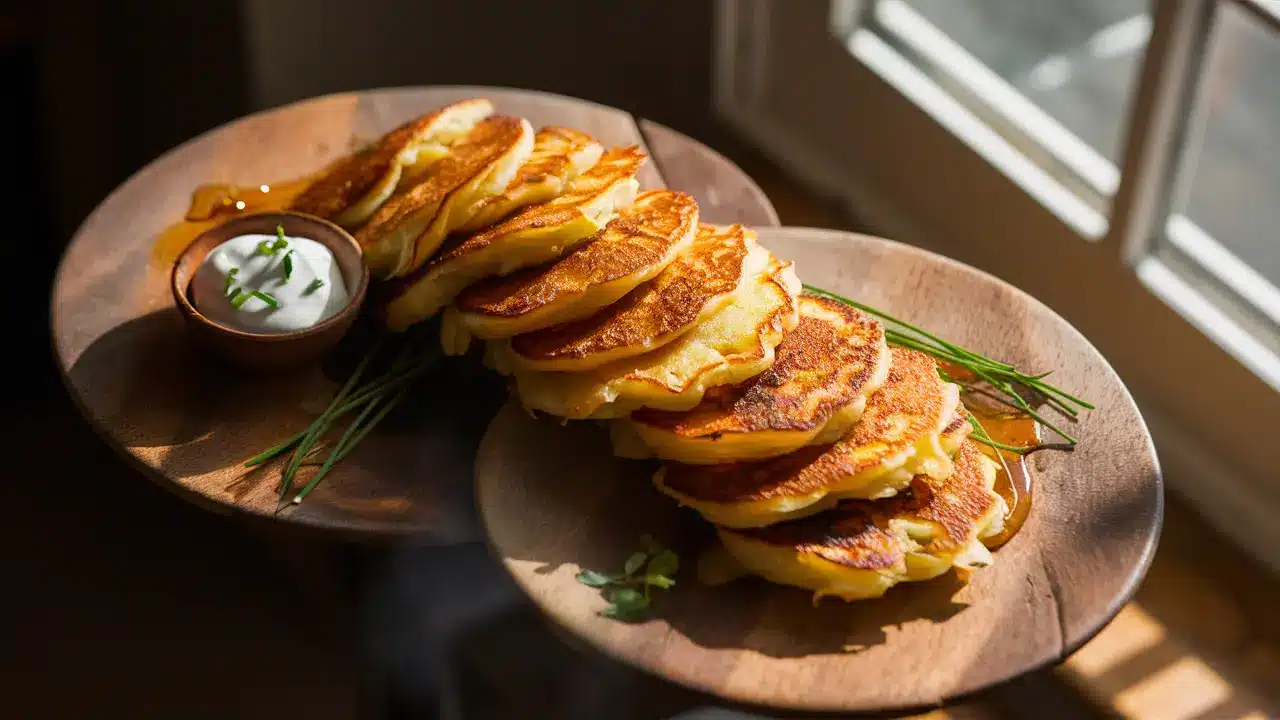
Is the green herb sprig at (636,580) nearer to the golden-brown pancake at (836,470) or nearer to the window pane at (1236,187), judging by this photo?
the golden-brown pancake at (836,470)

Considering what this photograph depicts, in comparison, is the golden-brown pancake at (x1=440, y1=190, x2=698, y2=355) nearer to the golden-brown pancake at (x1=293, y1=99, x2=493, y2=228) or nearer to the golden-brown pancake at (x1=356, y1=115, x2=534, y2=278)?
the golden-brown pancake at (x1=356, y1=115, x2=534, y2=278)

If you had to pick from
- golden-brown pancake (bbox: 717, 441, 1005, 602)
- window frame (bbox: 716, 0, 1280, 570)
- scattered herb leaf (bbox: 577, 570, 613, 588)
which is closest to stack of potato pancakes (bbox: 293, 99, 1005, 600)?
golden-brown pancake (bbox: 717, 441, 1005, 602)

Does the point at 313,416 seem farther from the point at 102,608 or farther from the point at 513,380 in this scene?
the point at 102,608

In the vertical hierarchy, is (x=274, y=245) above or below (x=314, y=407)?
above

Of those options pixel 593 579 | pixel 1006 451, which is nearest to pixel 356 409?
pixel 593 579

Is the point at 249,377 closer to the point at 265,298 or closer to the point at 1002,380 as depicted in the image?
the point at 265,298

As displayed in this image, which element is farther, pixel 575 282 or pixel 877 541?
pixel 575 282
